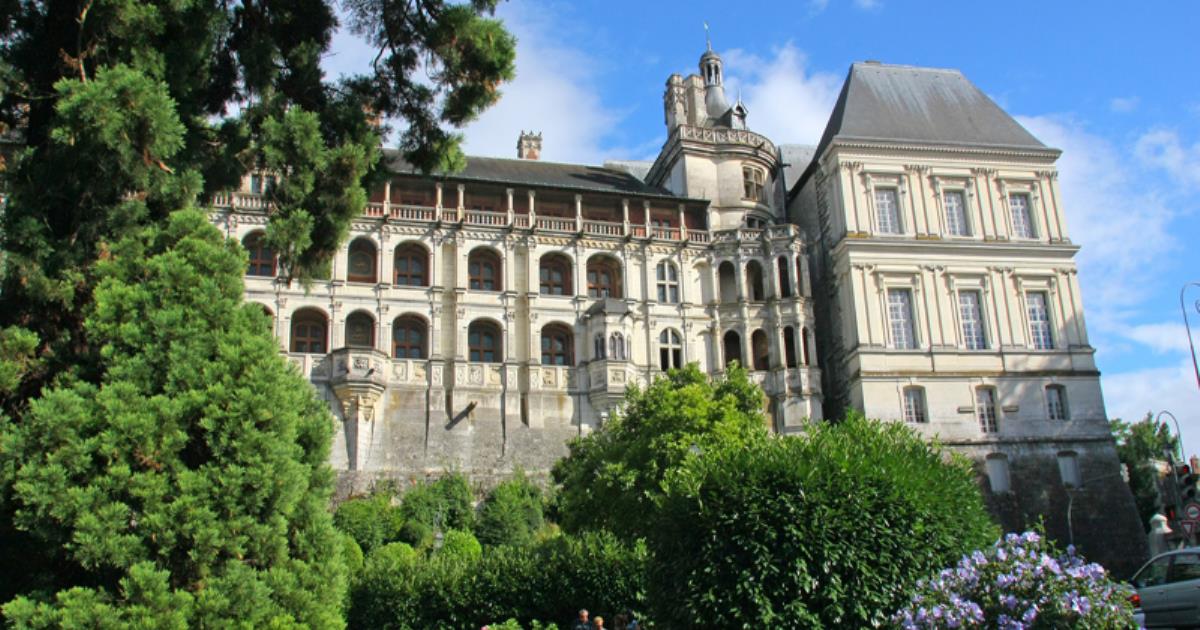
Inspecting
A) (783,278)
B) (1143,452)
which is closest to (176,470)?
(783,278)

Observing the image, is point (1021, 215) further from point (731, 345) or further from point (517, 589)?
point (517, 589)

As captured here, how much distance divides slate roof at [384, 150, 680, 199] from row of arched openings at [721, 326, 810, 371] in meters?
7.28

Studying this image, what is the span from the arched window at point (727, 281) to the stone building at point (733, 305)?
0.13m

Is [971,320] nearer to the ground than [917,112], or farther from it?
nearer to the ground

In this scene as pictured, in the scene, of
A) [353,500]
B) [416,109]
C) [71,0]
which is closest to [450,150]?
[416,109]

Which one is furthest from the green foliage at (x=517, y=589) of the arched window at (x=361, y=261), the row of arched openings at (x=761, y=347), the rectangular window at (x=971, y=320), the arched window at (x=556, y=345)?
the rectangular window at (x=971, y=320)

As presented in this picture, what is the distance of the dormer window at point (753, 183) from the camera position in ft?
166

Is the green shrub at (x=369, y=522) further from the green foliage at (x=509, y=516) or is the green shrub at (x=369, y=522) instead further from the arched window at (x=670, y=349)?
the arched window at (x=670, y=349)

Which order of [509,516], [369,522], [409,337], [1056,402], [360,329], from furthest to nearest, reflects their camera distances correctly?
1. [1056,402]
2. [409,337]
3. [360,329]
4. [509,516]
5. [369,522]

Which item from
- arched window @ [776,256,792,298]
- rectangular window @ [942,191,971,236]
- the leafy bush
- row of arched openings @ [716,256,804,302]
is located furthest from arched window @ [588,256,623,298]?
rectangular window @ [942,191,971,236]

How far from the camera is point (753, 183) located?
5088cm

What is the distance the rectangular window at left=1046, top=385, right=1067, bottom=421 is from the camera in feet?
144

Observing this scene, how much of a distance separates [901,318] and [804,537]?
33.8m

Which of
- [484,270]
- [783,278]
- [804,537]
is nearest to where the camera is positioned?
[804,537]
